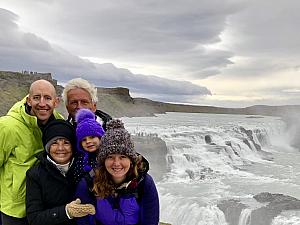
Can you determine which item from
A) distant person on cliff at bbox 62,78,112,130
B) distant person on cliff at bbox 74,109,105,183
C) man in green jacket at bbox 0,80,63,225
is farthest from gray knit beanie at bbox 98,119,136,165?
distant person on cliff at bbox 62,78,112,130

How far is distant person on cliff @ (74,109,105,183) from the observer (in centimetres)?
228

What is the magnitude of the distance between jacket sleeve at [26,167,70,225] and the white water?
7.74 metres

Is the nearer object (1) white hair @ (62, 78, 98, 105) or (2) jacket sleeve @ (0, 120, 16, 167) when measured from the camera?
(2) jacket sleeve @ (0, 120, 16, 167)

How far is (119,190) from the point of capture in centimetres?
216

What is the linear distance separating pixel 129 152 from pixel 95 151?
260 millimetres

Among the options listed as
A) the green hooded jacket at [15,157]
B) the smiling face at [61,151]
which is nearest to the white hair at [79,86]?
the green hooded jacket at [15,157]

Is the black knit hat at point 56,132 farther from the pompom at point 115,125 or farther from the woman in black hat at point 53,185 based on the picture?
the pompom at point 115,125

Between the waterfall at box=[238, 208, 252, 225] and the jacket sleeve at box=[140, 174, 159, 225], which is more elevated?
the jacket sleeve at box=[140, 174, 159, 225]

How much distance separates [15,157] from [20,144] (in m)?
0.09

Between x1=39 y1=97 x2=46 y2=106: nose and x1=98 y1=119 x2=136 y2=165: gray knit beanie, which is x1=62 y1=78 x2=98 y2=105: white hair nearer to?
x1=39 y1=97 x2=46 y2=106: nose

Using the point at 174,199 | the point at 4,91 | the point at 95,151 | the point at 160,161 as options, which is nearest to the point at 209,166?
the point at 160,161

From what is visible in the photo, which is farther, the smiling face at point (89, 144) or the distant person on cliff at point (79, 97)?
the distant person on cliff at point (79, 97)

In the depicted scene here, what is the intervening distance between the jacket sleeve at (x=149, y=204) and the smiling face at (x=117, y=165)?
145mm

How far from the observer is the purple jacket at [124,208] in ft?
7.00
